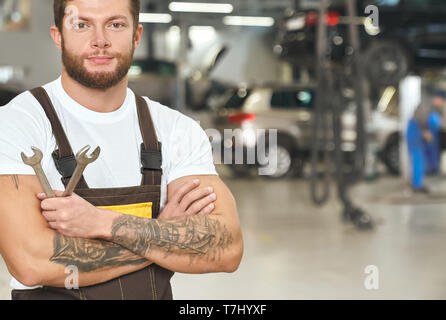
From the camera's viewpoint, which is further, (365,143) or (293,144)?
(293,144)

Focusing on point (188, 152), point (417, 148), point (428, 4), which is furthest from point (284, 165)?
point (188, 152)

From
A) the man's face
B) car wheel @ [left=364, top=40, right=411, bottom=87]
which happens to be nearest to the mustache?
the man's face

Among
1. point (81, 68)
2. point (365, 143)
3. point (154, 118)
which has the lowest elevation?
point (365, 143)

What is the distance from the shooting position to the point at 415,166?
6.84m

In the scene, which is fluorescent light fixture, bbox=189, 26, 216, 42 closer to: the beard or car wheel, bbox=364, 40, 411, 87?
car wheel, bbox=364, 40, 411, 87

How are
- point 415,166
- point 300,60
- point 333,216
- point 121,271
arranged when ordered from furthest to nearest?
point 300,60
point 415,166
point 333,216
point 121,271

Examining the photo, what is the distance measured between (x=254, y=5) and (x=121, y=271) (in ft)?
35.4

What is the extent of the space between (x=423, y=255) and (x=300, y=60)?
3.90 metres

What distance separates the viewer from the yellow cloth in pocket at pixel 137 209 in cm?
119

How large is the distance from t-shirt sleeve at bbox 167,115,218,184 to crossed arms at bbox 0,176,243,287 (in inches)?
1.7

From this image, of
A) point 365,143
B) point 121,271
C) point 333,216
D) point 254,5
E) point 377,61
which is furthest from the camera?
point 254,5
